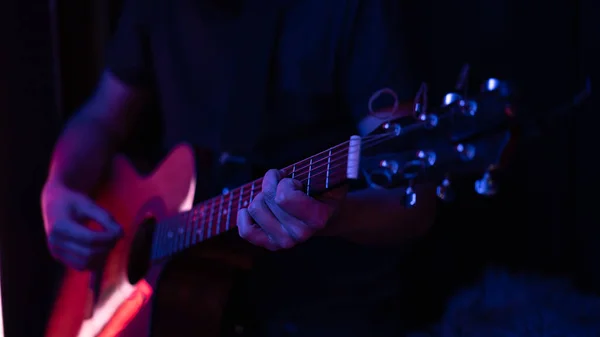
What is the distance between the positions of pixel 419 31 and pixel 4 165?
1.12 meters

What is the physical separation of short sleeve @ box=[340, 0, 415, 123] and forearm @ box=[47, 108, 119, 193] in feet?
2.21

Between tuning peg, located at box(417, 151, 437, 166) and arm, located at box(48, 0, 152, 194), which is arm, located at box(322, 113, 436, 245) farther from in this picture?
arm, located at box(48, 0, 152, 194)

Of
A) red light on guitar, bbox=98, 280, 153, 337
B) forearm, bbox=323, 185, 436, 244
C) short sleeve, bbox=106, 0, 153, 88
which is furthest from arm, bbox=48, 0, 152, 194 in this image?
forearm, bbox=323, 185, 436, 244

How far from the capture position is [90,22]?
167cm

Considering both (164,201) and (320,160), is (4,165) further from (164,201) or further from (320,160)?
(320,160)

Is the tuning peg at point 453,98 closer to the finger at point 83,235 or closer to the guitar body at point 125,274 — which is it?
the guitar body at point 125,274

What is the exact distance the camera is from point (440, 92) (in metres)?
1.23

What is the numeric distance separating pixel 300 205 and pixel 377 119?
0.85 feet

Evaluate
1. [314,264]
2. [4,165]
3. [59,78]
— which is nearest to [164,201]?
[314,264]

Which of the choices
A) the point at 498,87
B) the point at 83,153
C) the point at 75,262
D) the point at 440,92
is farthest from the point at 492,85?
the point at 83,153

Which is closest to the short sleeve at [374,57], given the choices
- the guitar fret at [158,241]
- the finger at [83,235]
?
the guitar fret at [158,241]

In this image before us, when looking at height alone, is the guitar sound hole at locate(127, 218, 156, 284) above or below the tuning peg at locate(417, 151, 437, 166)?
below

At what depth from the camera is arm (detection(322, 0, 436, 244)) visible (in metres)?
0.90

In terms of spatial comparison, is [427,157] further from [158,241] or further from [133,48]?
[133,48]
